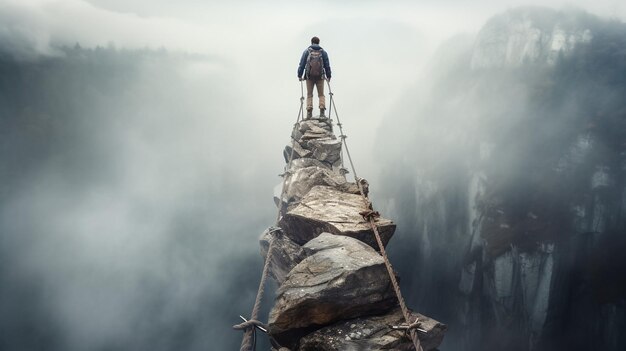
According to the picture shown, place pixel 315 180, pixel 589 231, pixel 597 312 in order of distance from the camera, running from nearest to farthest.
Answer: pixel 315 180 → pixel 597 312 → pixel 589 231

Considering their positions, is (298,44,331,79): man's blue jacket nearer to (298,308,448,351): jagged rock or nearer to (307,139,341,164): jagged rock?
(307,139,341,164): jagged rock

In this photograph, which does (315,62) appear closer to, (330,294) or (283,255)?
(283,255)

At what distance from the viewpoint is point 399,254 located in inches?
3957

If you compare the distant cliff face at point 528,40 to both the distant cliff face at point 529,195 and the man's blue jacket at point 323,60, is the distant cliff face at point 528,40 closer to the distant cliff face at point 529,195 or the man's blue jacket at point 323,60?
the distant cliff face at point 529,195

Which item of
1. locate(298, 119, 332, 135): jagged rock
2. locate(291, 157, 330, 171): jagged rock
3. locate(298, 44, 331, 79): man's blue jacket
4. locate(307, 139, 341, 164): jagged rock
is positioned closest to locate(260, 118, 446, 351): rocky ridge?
locate(291, 157, 330, 171): jagged rock

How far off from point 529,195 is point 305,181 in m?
65.3

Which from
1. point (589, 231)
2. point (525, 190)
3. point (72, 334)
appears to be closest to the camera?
point (589, 231)

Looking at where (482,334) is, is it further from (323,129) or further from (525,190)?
(323,129)

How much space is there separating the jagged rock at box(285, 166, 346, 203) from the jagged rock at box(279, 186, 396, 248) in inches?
43.6

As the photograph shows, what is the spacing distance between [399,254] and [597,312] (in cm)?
5055

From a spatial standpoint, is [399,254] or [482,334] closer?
[482,334]

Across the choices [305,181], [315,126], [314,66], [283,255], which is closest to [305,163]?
[305,181]

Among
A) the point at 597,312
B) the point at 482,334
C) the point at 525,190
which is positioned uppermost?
the point at 525,190

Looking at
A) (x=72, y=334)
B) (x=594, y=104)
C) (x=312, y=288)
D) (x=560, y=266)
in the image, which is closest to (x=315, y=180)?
(x=312, y=288)
